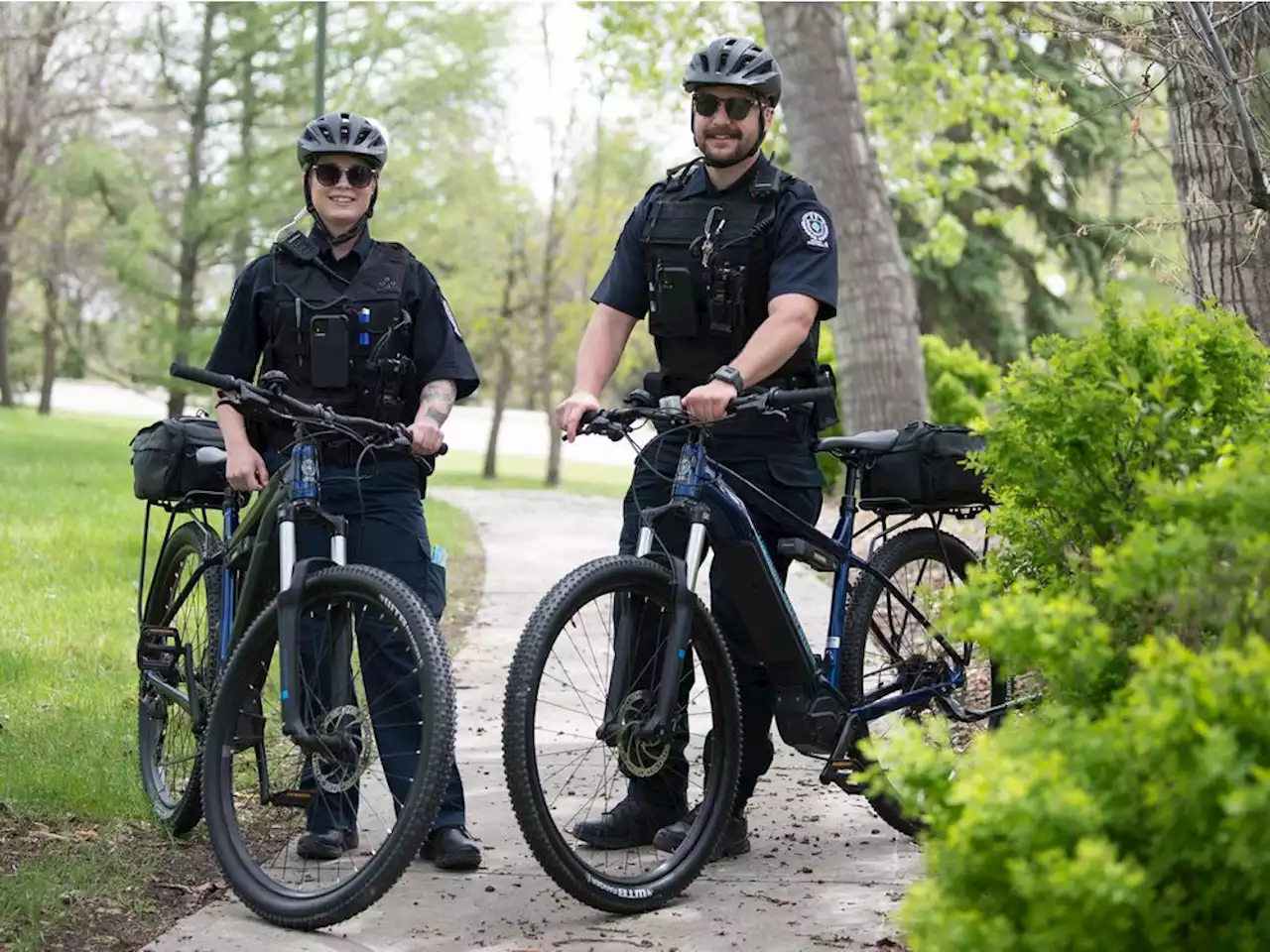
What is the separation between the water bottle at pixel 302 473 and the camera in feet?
15.8

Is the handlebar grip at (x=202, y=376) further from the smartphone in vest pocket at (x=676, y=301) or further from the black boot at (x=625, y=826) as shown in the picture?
the black boot at (x=625, y=826)

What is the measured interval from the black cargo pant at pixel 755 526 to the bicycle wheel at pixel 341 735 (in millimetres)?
746

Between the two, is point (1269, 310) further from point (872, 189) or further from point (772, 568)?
point (872, 189)

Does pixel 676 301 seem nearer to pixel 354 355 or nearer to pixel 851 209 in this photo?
pixel 354 355

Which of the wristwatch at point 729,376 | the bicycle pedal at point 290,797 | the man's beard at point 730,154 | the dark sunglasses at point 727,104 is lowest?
the bicycle pedal at point 290,797

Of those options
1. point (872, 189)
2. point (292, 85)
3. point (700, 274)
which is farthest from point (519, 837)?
point (292, 85)

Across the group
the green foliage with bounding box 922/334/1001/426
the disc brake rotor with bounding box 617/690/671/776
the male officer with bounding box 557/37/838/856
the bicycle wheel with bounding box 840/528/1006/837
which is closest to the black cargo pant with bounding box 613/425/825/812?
the male officer with bounding box 557/37/838/856

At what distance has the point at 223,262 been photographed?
28.2 metres

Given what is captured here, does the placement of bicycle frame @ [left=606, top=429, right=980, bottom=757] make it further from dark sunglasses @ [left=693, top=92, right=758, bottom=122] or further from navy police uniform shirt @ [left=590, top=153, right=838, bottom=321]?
dark sunglasses @ [left=693, top=92, right=758, bottom=122]

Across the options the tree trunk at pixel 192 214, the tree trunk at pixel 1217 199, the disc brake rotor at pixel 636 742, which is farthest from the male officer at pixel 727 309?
the tree trunk at pixel 192 214

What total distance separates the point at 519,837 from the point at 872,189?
8.31 metres

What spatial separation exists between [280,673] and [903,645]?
2017 millimetres

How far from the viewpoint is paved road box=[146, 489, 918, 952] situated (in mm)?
4418

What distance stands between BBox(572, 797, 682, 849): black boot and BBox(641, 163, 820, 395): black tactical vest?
4.11 ft
